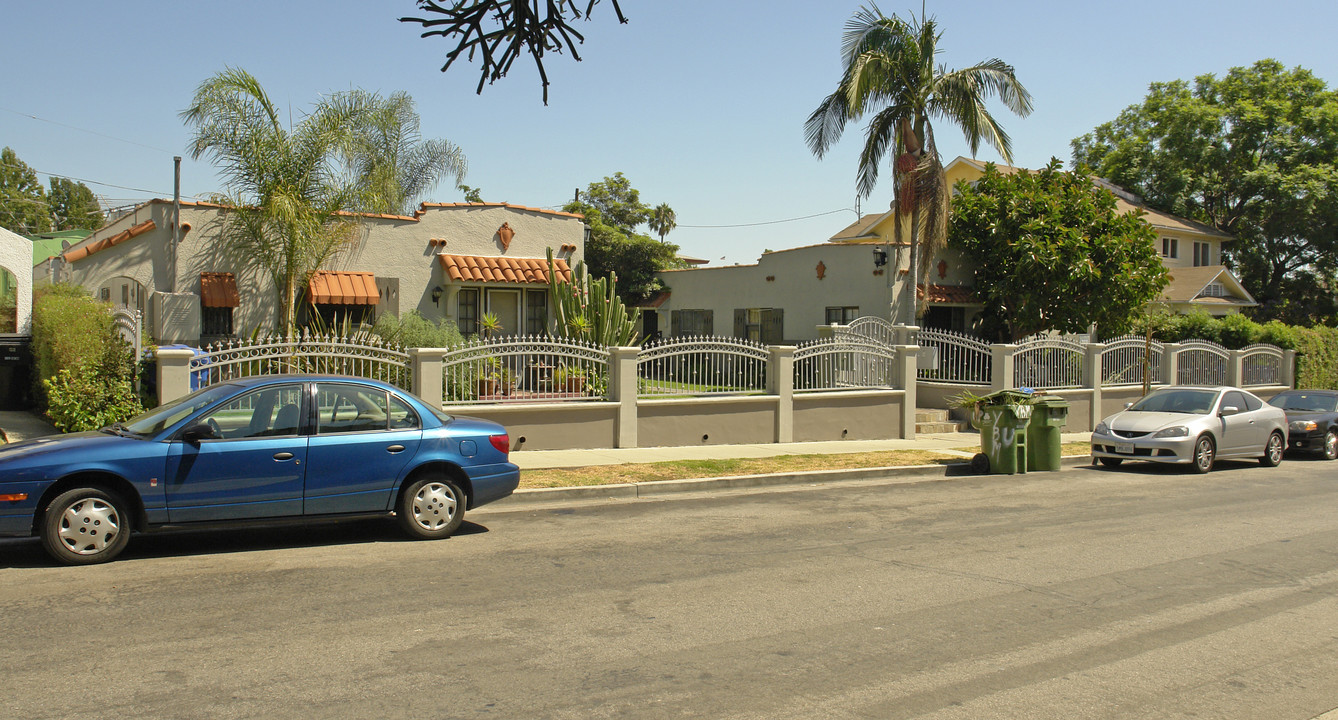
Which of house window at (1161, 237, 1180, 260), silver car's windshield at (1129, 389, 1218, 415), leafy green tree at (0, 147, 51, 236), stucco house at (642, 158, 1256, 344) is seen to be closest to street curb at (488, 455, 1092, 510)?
silver car's windshield at (1129, 389, 1218, 415)

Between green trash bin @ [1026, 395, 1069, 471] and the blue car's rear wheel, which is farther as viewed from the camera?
green trash bin @ [1026, 395, 1069, 471]

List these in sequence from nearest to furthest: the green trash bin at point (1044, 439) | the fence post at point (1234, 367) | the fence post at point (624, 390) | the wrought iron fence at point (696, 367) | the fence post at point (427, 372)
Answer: the fence post at point (427, 372)
the fence post at point (624, 390)
the green trash bin at point (1044, 439)
the wrought iron fence at point (696, 367)
the fence post at point (1234, 367)

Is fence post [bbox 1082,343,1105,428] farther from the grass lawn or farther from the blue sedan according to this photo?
the blue sedan

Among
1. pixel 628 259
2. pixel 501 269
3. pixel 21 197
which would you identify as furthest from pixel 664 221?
pixel 21 197

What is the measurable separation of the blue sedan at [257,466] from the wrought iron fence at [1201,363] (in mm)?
19607

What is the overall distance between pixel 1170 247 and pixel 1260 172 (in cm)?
588

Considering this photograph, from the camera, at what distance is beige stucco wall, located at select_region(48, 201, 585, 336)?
17031 millimetres

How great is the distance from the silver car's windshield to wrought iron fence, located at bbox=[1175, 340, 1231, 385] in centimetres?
738

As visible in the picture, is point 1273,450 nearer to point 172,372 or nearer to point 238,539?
point 238,539

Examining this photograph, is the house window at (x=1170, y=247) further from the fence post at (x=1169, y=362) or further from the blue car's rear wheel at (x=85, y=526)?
the blue car's rear wheel at (x=85, y=526)

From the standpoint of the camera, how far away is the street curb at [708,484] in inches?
430

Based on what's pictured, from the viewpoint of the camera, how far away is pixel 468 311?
2005cm

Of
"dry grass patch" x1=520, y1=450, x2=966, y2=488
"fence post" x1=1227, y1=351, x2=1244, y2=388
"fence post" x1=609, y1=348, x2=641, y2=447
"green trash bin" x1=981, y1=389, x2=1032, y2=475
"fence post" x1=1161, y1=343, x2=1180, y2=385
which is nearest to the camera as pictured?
"dry grass patch" x1=520, y1=450, x2=966, y2=488

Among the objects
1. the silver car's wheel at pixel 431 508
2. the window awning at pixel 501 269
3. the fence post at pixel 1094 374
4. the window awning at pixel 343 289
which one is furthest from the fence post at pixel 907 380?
the silver car's wheel at pixel 431 508
